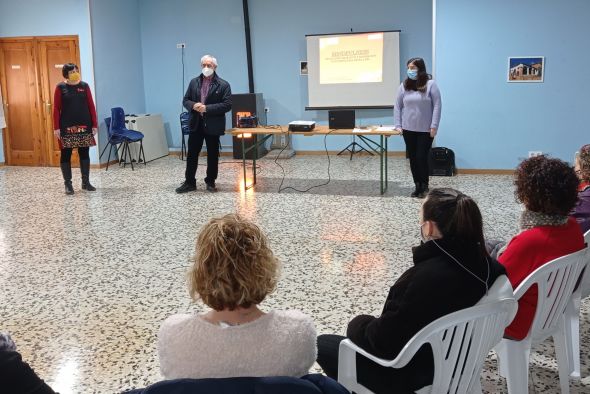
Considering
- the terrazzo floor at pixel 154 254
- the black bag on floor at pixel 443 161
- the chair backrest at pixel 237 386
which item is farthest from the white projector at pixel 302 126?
the chair backrest at pixel 237 386

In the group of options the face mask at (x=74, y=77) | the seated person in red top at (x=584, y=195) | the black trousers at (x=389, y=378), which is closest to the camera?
the black trousers at (x=389, y=378)

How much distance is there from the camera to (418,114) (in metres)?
6.38

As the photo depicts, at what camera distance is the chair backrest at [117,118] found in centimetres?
904

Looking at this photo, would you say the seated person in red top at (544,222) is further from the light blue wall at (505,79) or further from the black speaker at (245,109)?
the black speaker at (245,109)

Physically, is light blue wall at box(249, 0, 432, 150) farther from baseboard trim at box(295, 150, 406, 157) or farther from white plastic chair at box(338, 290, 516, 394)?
white plastic chair at box(338, 290, 516, 394)

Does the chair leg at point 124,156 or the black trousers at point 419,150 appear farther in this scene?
the chair leg at point 124,156

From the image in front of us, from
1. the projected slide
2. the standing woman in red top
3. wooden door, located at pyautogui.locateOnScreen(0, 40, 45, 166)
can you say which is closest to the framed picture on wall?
the projected slide

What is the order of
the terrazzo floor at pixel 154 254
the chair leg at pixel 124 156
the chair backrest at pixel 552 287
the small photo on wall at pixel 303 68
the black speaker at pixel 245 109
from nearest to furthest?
1. the chair backrest at pixel 552 287
2. the terrazzo floor at pixel 154 254
3. the chair leg at pixel 124 156
4. the black speaker at pixel 245 109
5. the small photo on wall at pixel 303 68

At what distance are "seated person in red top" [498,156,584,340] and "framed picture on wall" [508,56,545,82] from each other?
18.7ft

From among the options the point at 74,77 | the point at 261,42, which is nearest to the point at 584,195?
the point at 74,77

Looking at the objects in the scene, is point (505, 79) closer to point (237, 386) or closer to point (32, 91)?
point (32, 91)

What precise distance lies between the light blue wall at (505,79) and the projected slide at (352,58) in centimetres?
181

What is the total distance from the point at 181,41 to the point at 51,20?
6.88 ft

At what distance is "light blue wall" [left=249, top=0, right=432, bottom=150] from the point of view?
30.8ft
